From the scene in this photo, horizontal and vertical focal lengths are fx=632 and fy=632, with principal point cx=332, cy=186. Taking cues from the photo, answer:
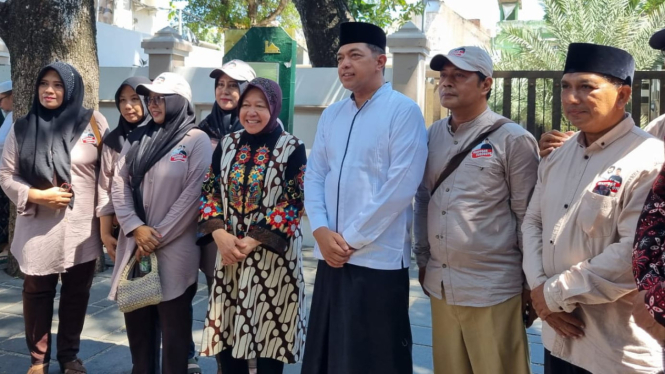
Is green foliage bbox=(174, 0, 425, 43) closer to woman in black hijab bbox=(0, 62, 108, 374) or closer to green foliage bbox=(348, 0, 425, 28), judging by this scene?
green foliage bbox=(348, 0, 425, 28)

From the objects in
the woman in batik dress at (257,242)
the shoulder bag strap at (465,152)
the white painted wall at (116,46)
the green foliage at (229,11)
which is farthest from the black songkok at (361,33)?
the white painted wall at (116,46)

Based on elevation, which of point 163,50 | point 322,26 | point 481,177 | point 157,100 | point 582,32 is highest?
point 582,32

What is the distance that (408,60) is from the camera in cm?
702

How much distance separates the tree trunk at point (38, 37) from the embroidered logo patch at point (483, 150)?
4597mm

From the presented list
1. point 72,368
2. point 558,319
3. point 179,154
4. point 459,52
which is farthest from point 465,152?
point 72,368

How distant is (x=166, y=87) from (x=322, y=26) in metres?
5.34

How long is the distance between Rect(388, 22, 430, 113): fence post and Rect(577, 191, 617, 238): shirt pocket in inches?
181

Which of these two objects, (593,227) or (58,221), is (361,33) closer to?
(593,227)

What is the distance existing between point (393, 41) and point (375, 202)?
437cm

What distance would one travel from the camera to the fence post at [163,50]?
8078 millimetres

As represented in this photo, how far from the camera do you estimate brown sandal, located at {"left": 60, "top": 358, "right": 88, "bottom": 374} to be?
4.07 meters

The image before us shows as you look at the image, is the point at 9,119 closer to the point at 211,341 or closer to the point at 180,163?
the point at 180,163

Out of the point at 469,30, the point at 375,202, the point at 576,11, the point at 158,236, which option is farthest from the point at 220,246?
the point at 469,30

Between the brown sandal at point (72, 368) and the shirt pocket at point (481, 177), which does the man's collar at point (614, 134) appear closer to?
the shirt pocket at point (481, 177)
